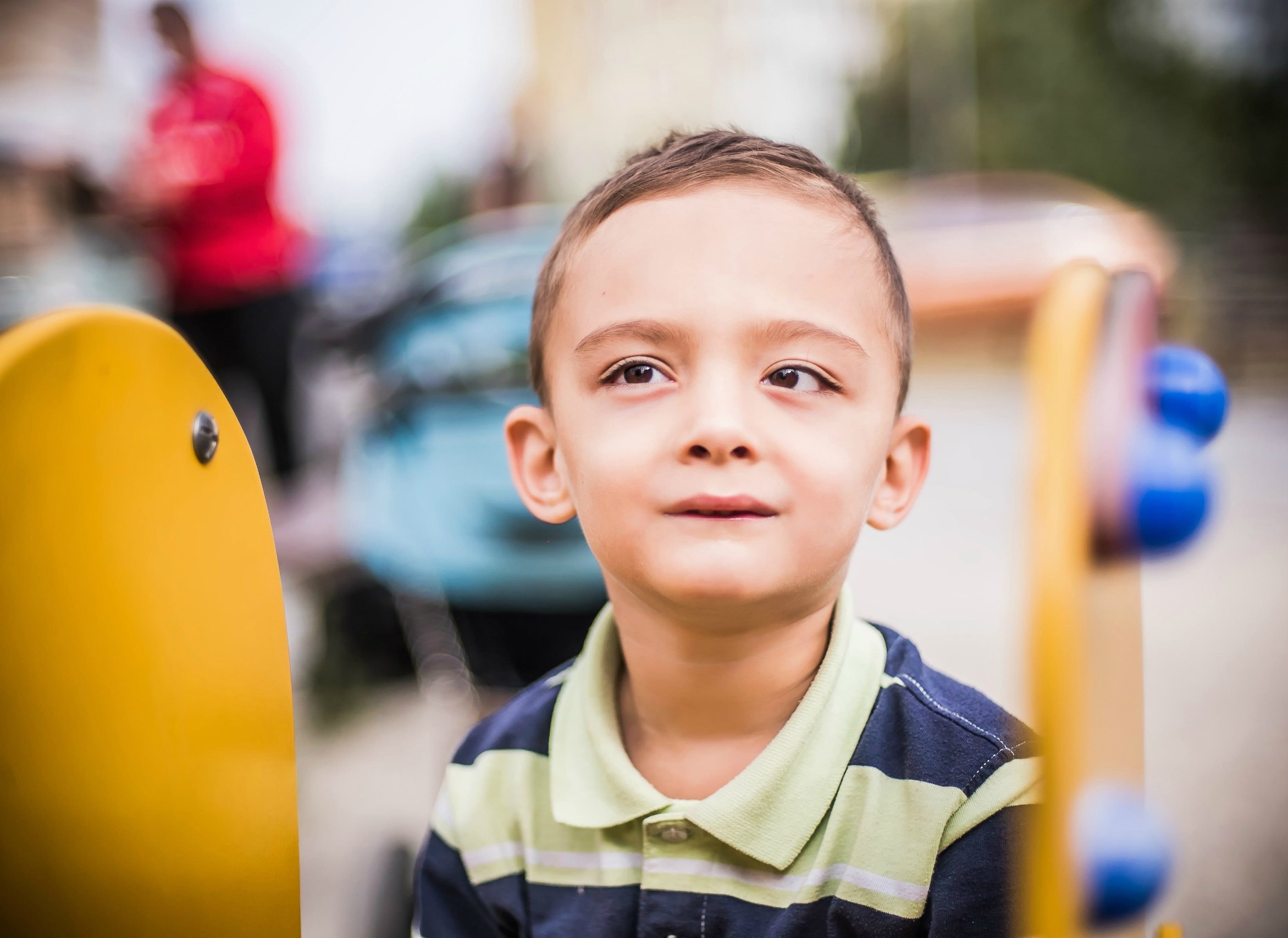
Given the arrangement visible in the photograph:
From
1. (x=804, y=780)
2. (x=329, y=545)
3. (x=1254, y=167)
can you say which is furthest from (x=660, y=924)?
(x=1254, y=167)

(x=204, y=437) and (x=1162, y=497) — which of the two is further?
(x=204, y=437)

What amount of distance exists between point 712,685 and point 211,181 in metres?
2.36

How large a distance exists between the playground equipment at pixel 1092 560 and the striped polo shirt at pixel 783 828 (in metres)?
0.28

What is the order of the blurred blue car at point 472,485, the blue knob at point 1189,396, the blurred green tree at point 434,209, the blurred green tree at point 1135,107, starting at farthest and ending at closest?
1. the blurred green tree at point 434,209
2. the blurred green tree at point 1135,107
3. the blurred blue car at point 472,485
4. the blue knob at point 1189,396

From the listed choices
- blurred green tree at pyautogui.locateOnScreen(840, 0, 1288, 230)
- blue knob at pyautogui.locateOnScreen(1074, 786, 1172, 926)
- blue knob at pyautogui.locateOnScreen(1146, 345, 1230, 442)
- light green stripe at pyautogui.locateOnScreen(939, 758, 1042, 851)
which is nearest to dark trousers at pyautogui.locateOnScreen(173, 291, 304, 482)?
light green stripe at pyautogui.locateOnScreen(939, 758, 1042, 851)

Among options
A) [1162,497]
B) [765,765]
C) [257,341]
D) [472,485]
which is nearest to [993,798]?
[765,765]

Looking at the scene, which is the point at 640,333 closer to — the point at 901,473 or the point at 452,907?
the point at 901,473

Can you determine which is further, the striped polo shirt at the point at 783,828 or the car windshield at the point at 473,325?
the car windshield at the point at 473,325

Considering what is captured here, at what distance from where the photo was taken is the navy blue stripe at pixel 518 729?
0.94 meters

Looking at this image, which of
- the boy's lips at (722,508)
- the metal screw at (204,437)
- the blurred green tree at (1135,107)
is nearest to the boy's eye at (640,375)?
the boy's lips at (722,508)

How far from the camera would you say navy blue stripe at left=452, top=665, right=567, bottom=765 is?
0.94 metres

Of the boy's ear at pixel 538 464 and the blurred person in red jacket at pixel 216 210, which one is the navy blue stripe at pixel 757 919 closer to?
the boy's ear at pixel 538 464

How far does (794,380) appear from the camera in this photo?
2.46ft

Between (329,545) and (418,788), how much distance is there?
114cm
